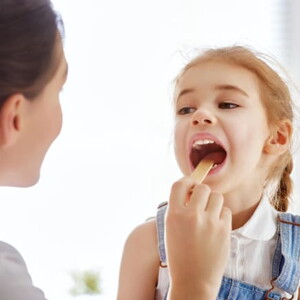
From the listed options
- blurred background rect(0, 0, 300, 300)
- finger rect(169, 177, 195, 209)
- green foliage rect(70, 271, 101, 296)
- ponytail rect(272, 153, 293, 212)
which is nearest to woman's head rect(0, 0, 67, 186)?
finger rect(169, 177, 195, 209)

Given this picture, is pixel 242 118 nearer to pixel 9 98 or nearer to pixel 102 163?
pixel 9 98

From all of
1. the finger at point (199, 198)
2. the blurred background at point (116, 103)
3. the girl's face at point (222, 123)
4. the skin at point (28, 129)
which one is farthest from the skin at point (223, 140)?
the blurred background at point (116, 103)

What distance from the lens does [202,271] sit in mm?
698

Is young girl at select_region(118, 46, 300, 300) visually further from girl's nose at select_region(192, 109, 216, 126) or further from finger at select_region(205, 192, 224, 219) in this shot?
finger at select_region(205, 192, 224, 219)

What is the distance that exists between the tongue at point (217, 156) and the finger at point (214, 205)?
8.9 inches

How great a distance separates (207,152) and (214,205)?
0.26 m

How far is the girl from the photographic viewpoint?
57 centimetres

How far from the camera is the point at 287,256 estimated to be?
98 centimetres

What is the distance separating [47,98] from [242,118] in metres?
0.44

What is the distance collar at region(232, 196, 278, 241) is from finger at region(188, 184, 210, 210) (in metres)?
0.31

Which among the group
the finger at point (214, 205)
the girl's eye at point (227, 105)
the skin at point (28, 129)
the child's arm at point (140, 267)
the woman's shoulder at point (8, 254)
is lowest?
the child's arm at point (140, 267)

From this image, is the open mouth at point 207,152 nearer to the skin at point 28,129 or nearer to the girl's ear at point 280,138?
the girl's ear at point 280,138

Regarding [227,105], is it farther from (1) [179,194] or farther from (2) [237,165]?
(1) [179,194]

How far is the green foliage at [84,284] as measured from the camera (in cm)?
187
